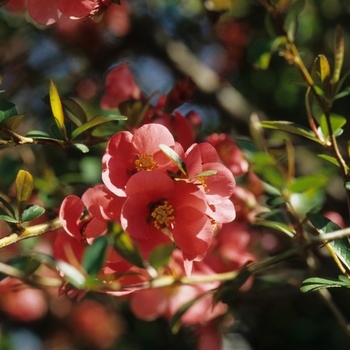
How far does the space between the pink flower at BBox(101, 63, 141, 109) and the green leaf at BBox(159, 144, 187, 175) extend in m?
0.36

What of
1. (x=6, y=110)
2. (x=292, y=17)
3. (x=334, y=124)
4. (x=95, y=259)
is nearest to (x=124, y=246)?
(x=95, y=259)

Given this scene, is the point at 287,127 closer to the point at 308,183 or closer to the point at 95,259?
the point at 308,183

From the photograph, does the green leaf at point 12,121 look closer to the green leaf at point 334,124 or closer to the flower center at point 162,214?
the flower center at point 162,214

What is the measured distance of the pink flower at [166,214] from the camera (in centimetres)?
66

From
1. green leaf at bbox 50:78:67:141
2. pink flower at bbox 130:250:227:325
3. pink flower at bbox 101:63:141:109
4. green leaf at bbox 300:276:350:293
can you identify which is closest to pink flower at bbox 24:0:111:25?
green leaf at bbox 50:78:67:141

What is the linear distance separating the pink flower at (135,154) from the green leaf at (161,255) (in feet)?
0.45

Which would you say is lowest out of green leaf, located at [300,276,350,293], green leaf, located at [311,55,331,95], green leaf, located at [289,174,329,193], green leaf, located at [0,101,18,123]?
green leaf, located at [300,276,350,293]

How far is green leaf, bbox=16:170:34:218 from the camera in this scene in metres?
0.69

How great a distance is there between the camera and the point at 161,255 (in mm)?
561

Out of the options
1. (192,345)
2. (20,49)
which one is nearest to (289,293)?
(192,345)

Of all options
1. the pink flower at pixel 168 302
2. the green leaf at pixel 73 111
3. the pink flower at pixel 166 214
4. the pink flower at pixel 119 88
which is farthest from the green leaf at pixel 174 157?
the pink flower at pixel 168 302

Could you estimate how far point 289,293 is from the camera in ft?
3.99

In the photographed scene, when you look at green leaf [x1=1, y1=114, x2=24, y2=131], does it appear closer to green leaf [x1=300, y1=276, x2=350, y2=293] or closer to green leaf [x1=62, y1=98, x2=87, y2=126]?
green leaf [x1=62, y1=98, x2=87, y2=126]

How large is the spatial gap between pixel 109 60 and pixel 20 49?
1.08 ft
